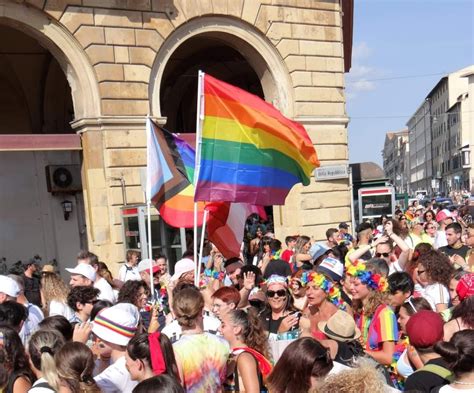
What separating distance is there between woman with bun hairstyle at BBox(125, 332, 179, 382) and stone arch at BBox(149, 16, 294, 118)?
10651 millimetres

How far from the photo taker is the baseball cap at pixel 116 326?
450 cm

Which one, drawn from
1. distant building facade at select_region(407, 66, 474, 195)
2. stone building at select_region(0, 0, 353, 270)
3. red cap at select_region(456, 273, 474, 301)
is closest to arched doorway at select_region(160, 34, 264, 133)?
stone building at select_region(0, 0, 353, 270)

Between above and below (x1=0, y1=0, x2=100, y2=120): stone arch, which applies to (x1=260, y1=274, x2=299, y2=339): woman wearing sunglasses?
below

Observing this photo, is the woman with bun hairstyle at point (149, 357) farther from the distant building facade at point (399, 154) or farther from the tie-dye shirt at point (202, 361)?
the distant building facade at point (399, 154)

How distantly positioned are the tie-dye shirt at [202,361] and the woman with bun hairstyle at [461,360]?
4.82 feet

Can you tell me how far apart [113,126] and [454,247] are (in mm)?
7822

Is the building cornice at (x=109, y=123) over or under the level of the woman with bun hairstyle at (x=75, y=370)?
over

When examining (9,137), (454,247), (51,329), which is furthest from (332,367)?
(9,137)

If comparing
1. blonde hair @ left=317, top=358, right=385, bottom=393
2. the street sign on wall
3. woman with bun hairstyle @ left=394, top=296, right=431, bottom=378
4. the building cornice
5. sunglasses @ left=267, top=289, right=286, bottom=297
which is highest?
the building cornice

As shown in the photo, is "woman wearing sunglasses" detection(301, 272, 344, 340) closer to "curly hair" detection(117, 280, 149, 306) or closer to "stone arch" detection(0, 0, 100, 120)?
"curly hair" detection(117, 280, 149, 306)

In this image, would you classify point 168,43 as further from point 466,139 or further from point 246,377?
point 466,139

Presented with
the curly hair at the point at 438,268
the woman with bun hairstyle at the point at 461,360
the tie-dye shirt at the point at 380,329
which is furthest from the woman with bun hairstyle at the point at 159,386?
the curly hair at the point at 438,268

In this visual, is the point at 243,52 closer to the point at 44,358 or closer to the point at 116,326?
the point at 116,326

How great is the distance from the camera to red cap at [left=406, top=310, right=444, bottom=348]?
4078mm
